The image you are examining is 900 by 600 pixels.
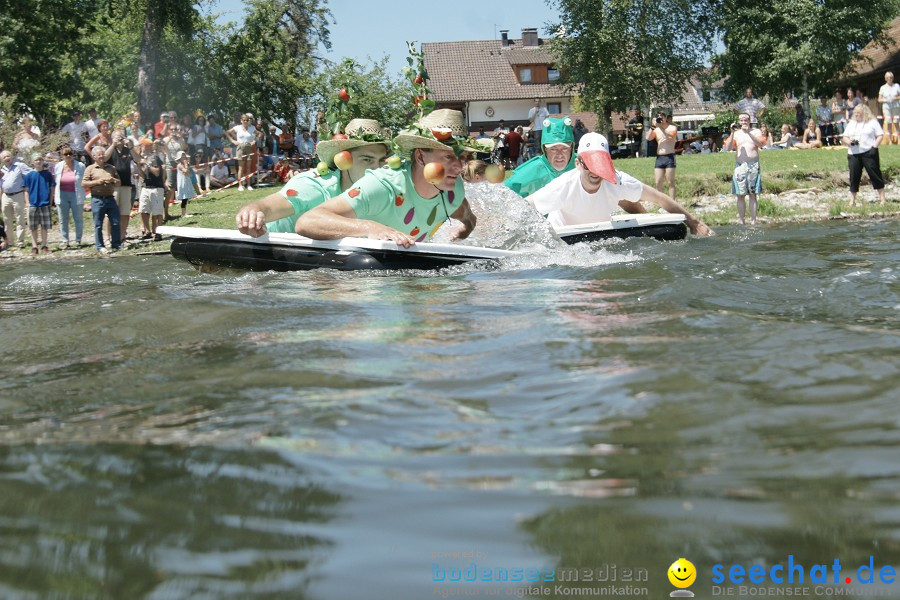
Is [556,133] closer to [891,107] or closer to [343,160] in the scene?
[343,160]

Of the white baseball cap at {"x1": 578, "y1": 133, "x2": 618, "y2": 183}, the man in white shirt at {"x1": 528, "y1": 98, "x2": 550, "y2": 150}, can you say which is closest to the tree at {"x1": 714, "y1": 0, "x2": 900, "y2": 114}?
the man in white shirt at {"x1": 528, "y1": 98, "x2": 550, "y2": 150}

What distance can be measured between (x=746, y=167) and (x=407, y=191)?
7.77 metres

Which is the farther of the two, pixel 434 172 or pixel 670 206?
pixel 670 206

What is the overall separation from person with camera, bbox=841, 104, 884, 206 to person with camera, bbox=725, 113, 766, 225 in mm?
1706

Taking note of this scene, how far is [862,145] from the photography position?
49.7 feet

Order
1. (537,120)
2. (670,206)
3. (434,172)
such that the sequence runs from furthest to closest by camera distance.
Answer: (537,120) → (670,206) → (434,172)

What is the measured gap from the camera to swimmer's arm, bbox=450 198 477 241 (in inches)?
343

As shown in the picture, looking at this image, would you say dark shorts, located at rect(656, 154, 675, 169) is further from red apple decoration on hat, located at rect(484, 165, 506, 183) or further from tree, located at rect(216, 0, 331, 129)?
tree, located at rect(216, 0, 331, 129)

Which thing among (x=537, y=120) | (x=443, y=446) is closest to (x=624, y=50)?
(x=537, y=120)

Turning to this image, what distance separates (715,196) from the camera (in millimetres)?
17000

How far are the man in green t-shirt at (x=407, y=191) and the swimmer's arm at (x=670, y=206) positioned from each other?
204cm

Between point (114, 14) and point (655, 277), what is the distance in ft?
82.4

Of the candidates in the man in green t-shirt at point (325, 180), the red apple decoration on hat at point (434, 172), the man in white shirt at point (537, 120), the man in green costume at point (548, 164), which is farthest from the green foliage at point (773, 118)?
the red apple decoration on hat at point (434, 172)

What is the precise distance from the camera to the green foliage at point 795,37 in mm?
41594
